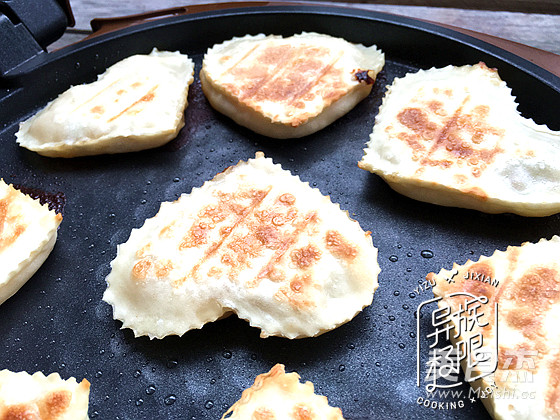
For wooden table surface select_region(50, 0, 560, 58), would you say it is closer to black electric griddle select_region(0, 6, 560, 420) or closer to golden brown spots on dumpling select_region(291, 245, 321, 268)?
black electric griddle select_region(0, 6, 560, 420)

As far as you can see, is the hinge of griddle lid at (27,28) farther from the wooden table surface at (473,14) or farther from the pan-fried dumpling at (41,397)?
the pan-fried dumpling at (41,397)

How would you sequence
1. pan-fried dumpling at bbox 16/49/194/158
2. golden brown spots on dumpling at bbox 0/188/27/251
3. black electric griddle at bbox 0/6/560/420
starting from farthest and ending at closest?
pan-fried dumpling at bbox 16/49/194/158 → golden brown spots on dumpling at bbox 0/188/27/251 → black electric griddle at bbox 0/6/560/420

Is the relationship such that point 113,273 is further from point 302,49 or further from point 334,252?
point 302,49

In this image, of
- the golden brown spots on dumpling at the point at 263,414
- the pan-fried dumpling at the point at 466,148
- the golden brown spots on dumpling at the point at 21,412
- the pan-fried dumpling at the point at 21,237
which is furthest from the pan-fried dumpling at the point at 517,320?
the pan-fried dumpling at the point at 21,237

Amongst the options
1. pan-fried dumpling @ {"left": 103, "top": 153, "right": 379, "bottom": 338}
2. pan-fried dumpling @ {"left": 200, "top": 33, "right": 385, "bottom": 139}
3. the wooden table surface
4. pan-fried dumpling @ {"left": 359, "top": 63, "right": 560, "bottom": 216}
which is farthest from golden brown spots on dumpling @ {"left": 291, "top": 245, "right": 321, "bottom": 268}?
the wooden table surface

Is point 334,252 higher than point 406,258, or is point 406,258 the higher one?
point 334,252

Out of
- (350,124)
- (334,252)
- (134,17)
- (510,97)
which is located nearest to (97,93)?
(134,17)
